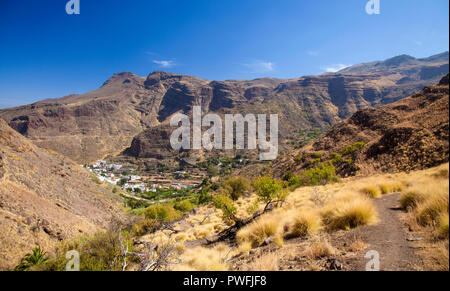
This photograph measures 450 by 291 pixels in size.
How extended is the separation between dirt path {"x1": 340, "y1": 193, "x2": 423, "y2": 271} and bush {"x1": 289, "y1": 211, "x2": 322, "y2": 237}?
1165mm

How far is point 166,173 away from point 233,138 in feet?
153

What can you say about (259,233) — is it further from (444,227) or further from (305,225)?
(444,227)

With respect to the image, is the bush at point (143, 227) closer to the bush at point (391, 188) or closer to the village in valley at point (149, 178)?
the bush at point (391, 188)

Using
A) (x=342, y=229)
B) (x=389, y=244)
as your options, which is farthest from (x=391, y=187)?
(x=389, y=244)

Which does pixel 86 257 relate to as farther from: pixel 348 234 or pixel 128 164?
pixel 128 164

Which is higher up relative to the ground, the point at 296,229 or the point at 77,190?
the point at 296,229

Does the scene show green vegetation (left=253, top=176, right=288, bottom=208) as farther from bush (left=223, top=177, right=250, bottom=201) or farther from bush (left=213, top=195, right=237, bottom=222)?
bush (left=223, top=177, right=250, bottom=201)

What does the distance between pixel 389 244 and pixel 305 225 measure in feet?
7.54

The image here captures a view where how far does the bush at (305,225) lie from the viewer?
5.69m

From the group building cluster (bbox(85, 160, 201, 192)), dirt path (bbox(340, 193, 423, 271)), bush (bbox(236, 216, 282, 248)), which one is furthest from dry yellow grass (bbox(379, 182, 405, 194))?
building cluster (bbox(85, 160, 201, 192))

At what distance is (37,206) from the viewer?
1289 cm

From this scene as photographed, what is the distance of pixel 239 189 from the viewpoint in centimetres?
2658

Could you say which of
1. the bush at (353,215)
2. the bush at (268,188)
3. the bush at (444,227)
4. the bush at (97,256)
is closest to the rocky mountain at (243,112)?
Result: the bush at (268,188)
